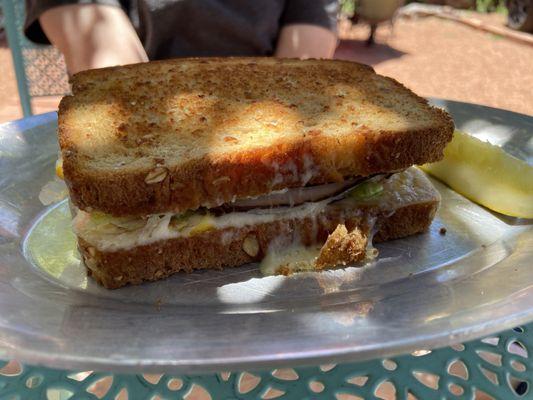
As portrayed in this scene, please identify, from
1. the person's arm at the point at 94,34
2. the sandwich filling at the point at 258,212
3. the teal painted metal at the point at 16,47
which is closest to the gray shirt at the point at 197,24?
the person's arm at the point at 94,34

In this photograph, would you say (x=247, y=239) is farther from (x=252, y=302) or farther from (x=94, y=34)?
(x=94, y=34)

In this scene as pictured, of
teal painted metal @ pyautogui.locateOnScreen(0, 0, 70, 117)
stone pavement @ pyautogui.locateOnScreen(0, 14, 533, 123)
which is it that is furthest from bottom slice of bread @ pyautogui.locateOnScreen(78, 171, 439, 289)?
stone pavement @ pyautogui.locateOnScreen(0, 14, 533, 123)

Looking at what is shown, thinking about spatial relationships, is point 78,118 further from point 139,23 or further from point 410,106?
point 139,23

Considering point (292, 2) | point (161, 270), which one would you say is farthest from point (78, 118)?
point (292, 2)

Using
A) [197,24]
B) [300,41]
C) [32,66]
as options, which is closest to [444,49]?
[300,41]

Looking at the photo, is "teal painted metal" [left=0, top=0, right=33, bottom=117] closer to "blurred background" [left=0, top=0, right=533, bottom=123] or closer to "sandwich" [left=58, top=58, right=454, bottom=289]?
"blurred background" [left=0, top=0, right=533, bottom=123]

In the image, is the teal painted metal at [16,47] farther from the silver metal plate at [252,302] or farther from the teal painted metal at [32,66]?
the silver metal plate at [252,302]
